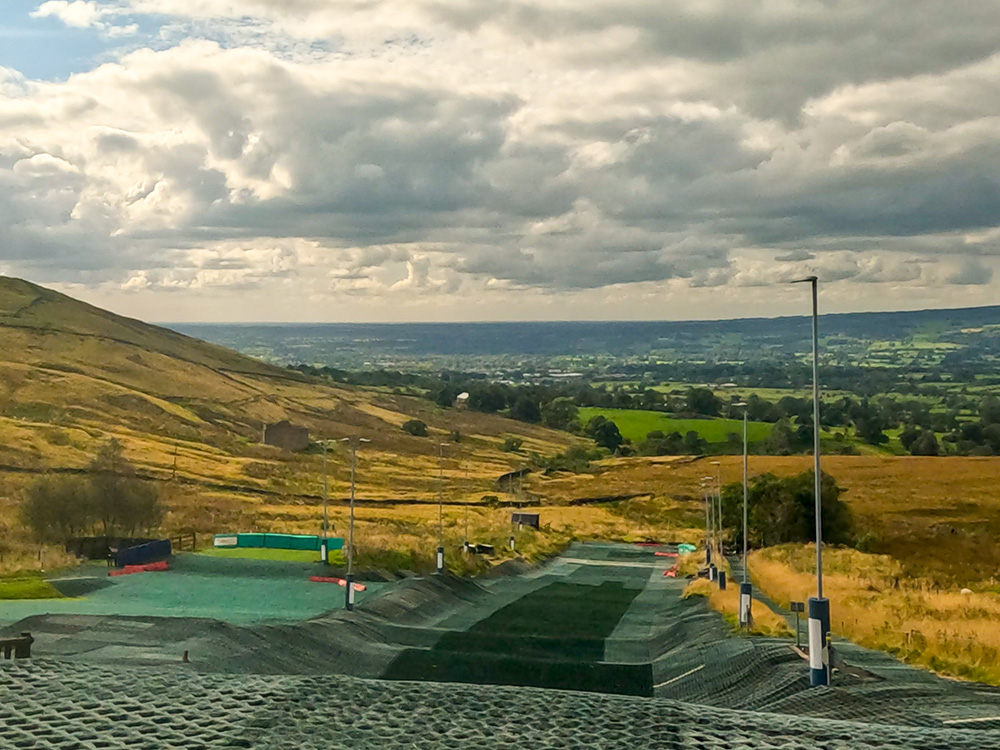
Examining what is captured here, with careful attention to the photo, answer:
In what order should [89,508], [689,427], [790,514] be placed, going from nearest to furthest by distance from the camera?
[89,508] → [790,514] → [689,427]

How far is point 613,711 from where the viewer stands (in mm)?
17297

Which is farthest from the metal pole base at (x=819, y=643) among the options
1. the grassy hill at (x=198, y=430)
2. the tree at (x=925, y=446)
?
the tree at (x=925, y=446)

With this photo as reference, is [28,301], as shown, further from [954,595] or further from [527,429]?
[954,595]

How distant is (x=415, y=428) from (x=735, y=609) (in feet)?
435

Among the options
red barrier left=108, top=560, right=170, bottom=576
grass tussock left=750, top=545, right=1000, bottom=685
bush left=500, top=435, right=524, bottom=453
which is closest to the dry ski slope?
grass tussock left=750, top=545, right=1000, bottom=685

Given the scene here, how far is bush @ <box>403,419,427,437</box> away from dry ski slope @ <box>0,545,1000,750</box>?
395 feet

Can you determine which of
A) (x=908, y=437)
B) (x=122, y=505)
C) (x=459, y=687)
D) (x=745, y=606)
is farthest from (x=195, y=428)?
(x=459, y=687)

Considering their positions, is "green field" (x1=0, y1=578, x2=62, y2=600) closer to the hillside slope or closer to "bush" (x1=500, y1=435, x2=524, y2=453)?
the hillside slope

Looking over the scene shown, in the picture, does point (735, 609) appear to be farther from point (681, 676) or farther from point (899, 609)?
point (681, 676)

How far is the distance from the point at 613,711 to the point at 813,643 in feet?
27.9

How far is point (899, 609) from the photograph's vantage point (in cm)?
4172

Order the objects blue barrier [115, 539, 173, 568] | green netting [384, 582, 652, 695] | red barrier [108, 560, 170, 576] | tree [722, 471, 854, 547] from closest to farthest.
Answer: green netting [384, 582, 652, 695], red barrier [108, 560, 170, 576], blue barrier [115, 539, 173, 568], tree [722, 471, 854, 547]

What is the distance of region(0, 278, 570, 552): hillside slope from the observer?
99500 millimetres

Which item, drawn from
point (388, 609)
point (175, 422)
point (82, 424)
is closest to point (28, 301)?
point (175, 422)
